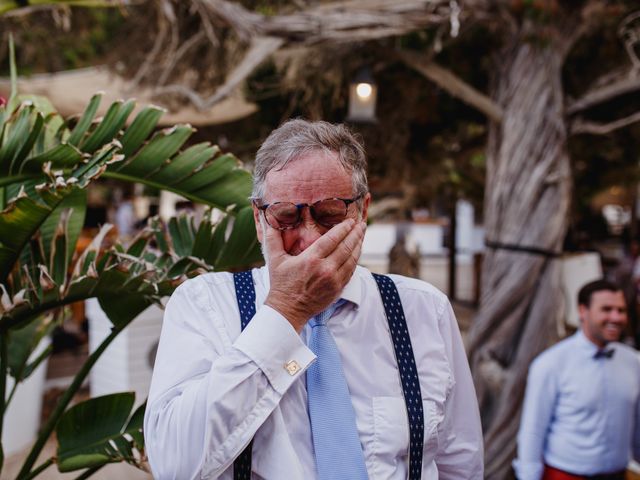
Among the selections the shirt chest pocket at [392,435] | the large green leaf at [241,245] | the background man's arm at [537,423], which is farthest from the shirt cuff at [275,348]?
the background man's arm at [537,423]

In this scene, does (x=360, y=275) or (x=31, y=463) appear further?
(x=31, y=463)

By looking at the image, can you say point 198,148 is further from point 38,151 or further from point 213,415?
point 213,415

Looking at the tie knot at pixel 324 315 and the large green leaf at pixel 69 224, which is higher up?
the large green leaf at pixel 69 224

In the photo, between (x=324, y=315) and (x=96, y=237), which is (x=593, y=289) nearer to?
(x=324, y=315)

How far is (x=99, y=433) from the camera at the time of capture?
1.92 m

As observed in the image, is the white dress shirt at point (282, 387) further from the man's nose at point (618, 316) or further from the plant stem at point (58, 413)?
the man's nose at point (618, 316)

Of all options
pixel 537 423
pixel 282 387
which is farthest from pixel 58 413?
pixel 537 423

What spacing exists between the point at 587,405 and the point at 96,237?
7.61 ft

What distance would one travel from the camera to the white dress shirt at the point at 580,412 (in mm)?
2910

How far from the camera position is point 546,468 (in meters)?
3.03

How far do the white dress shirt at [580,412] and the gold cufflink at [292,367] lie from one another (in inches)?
86.2

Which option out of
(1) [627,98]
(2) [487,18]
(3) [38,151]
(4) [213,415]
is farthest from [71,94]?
(4) [213,415]

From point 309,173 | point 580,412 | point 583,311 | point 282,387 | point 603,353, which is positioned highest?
point 309,173

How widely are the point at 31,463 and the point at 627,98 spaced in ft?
16.8
